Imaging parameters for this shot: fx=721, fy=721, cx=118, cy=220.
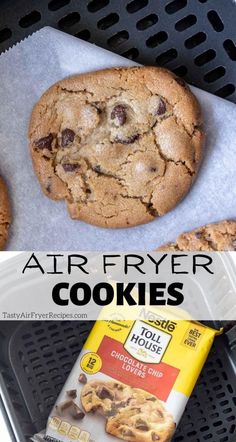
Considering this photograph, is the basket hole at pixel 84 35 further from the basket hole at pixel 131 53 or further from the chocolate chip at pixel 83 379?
the chocolate chip at pixel 83 379

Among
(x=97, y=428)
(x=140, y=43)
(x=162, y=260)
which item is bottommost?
(x=97, y=428)

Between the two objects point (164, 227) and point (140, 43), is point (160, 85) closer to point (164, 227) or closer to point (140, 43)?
point (140, 43)

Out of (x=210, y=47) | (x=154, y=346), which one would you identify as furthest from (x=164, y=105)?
(x=154, y=346)

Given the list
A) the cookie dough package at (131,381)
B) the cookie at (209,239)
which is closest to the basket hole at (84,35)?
the cookie at (209,239)

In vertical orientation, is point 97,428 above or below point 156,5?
below

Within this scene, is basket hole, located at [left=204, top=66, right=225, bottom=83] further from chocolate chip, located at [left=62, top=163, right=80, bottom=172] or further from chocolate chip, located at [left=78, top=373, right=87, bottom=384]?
chocolate chip, located at [left=78, top=373, right=87, bottom=384]

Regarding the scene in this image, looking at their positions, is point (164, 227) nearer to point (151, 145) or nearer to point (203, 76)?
point (151, 145)

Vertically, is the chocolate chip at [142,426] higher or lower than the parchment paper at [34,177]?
lower
